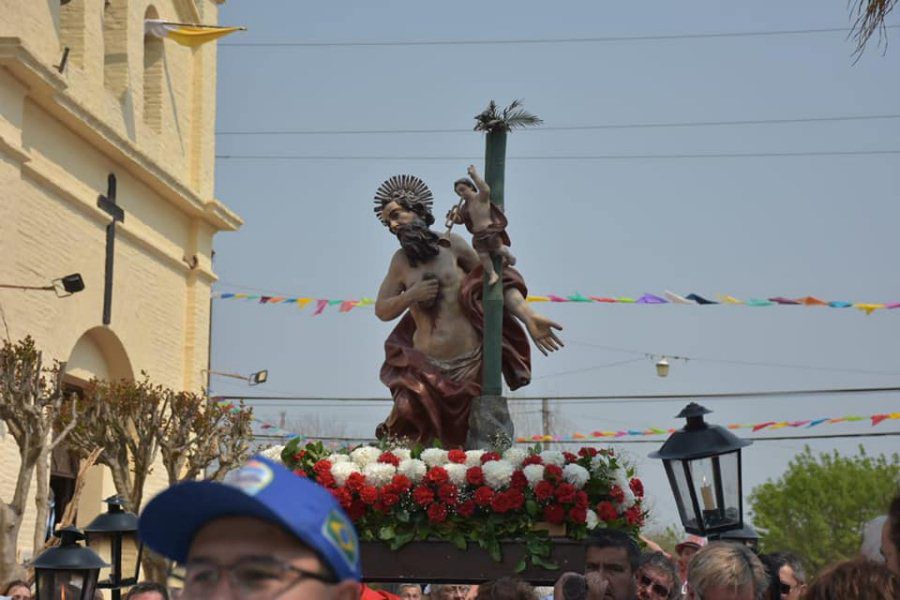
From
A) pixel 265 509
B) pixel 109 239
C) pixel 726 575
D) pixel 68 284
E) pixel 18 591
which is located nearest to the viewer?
pixel 265 509

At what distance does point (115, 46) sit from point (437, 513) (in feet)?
82.0

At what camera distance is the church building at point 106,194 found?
1097 inches

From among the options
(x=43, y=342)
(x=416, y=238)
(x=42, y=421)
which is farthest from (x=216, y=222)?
(x=416, y=238)

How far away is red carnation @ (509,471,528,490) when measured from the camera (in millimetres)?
10547

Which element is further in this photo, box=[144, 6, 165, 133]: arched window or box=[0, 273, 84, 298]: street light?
box=[144, 6, 165, 133]: arched window

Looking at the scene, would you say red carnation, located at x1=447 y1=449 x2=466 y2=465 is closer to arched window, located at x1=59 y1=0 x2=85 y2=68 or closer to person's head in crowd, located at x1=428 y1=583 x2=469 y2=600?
person's head in crowd, located at x1=428 y1=583 x2=469 y2=600

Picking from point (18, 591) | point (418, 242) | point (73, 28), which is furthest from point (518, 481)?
point (73, 28)

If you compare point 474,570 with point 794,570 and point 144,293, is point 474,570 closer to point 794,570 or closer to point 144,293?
point 794,570

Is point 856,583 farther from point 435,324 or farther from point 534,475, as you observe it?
point 435,324

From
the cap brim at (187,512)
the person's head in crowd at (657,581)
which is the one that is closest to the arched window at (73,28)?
the person's head in crowd at (657,581)

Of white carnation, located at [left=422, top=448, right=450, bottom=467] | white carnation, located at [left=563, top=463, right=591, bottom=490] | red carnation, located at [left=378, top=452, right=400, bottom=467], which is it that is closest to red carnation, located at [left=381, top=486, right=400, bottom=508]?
red carnation, located at [left=378, top=452, right=400, bottom=467]

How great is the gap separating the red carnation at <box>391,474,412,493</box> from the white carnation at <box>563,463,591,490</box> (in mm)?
1051

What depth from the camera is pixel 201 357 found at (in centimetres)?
3684

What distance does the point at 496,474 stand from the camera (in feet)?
34.6
